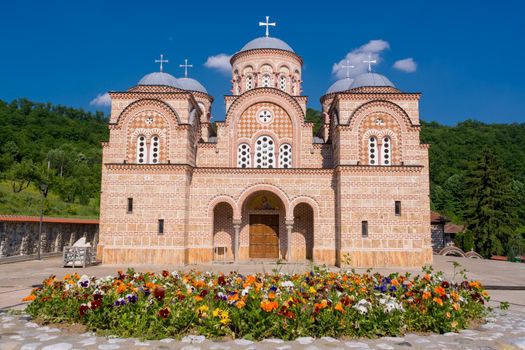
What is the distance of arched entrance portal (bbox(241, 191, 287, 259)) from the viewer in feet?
59.3

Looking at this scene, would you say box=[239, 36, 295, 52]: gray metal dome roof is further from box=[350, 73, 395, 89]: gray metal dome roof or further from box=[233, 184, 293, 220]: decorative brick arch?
box=[233, 184, 293, 220]: decorative brick arch

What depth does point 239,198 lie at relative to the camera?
55.0 feet

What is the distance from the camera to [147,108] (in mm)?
17172

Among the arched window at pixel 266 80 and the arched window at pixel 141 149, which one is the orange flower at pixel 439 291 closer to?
the arched window at pixel 141 149

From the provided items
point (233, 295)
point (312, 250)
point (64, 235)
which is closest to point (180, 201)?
point (312, 250)

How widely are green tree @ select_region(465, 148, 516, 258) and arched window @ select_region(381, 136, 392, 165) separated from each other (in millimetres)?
14071

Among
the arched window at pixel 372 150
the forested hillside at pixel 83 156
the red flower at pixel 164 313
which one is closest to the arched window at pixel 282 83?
the arched window at pixel 372 150

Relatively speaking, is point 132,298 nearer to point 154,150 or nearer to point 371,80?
point 154,150

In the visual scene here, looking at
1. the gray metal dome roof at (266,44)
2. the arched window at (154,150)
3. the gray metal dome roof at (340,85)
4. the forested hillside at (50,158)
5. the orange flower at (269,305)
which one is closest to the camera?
the orange flower at (269,305)

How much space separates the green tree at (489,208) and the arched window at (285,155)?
→ 52.6 feet

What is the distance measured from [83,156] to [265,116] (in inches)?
1400

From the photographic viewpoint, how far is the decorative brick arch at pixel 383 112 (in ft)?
55.0

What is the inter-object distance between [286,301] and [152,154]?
42.7ft

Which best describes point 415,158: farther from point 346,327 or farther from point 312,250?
point 346,327
